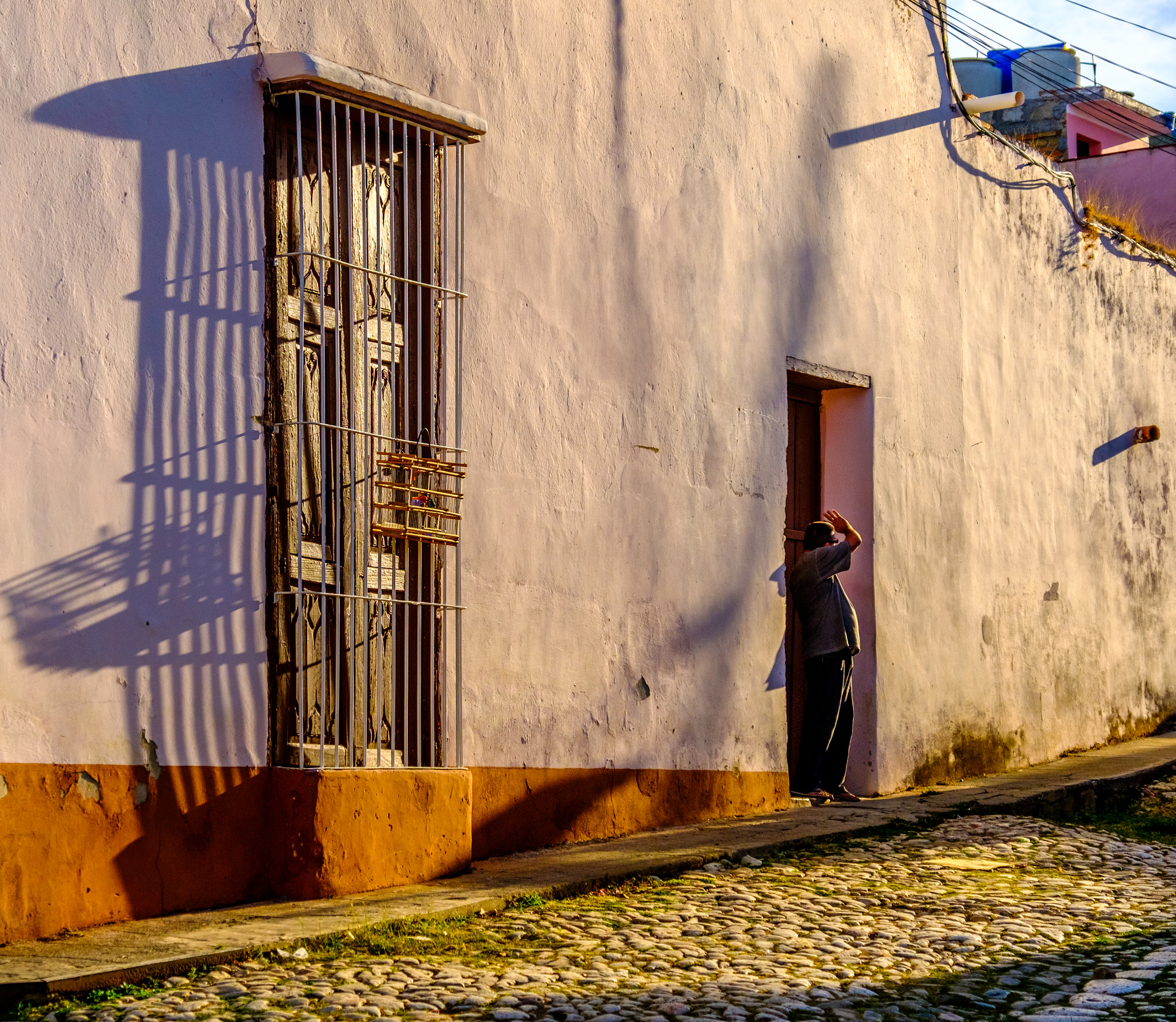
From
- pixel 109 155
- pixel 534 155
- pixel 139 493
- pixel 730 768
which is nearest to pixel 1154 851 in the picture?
pixel 730 768

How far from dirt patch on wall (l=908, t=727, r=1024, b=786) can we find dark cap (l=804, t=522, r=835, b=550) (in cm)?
172

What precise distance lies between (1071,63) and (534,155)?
1777 centimetres

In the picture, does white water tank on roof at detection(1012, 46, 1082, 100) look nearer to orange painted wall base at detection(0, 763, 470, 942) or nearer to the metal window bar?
the metal window bar

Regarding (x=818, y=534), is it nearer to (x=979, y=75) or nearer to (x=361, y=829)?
(x=361, y=829)

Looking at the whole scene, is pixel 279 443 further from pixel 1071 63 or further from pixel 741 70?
pixel 1071 63

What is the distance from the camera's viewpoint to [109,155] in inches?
203

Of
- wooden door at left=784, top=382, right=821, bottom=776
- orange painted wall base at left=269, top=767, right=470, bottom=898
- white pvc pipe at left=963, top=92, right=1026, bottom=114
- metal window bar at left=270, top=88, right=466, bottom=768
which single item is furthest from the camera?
white pvc pipe at left=963, top=92, right=1026, bottom=114

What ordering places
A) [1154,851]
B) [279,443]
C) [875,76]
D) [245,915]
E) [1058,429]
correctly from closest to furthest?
[245,915] → [279,443] → [1154,851] → [875,76] → [1058,429]

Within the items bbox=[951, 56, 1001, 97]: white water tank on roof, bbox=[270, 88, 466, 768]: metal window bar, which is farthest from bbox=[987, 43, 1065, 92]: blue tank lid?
bbox=[270, 88, 466, 768]: metal window bar

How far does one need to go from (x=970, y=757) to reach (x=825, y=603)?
2.15 meters

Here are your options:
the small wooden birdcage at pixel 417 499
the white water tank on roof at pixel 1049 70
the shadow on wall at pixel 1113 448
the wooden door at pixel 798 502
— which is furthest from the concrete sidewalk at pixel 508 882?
the white water tank on roof at pixel 1049 70

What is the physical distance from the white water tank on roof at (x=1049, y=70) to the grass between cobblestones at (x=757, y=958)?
17.0m

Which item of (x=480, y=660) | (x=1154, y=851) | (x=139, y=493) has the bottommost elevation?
(x=1154, y=851)

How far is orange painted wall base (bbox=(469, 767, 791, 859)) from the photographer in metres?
6.47
